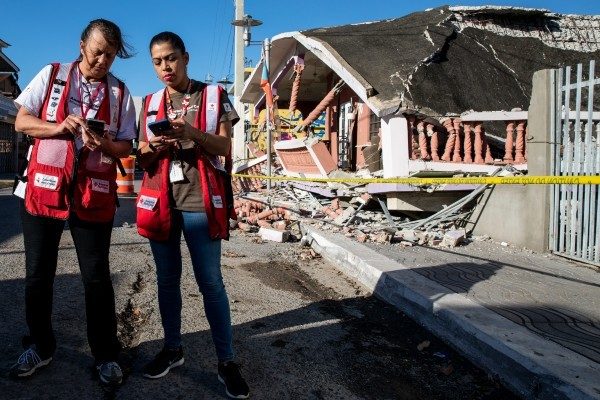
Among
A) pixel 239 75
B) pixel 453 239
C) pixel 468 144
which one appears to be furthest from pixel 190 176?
pixel 239 75

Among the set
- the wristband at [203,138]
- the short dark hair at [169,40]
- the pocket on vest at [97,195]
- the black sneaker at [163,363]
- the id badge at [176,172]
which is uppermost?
the short dark hair at [169,40]

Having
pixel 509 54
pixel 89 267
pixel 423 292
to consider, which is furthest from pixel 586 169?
pixel 509 54

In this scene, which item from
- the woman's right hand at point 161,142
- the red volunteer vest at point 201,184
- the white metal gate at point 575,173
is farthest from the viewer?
the white metal gate at point 575,173

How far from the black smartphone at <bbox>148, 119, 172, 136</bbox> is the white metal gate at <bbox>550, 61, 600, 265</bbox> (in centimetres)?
505

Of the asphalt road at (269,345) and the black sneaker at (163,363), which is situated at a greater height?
the black sneaker at (163,363)

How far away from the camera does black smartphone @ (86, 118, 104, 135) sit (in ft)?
8.27

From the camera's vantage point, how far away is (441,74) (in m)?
10.3

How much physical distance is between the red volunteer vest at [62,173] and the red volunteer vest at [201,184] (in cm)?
23

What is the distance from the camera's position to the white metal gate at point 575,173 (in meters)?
5.86

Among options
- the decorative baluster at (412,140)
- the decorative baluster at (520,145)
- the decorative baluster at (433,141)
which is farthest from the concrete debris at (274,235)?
the decorative baluster at (520,145)

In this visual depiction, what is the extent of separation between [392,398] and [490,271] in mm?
3138

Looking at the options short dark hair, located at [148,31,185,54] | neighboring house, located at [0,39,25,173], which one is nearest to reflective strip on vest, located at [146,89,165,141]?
short dark hair, located at [148,31,185,54]

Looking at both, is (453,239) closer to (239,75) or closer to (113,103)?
(113,103)

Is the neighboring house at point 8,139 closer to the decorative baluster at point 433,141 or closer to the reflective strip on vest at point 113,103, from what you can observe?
the decorative baluster at point 433,141
